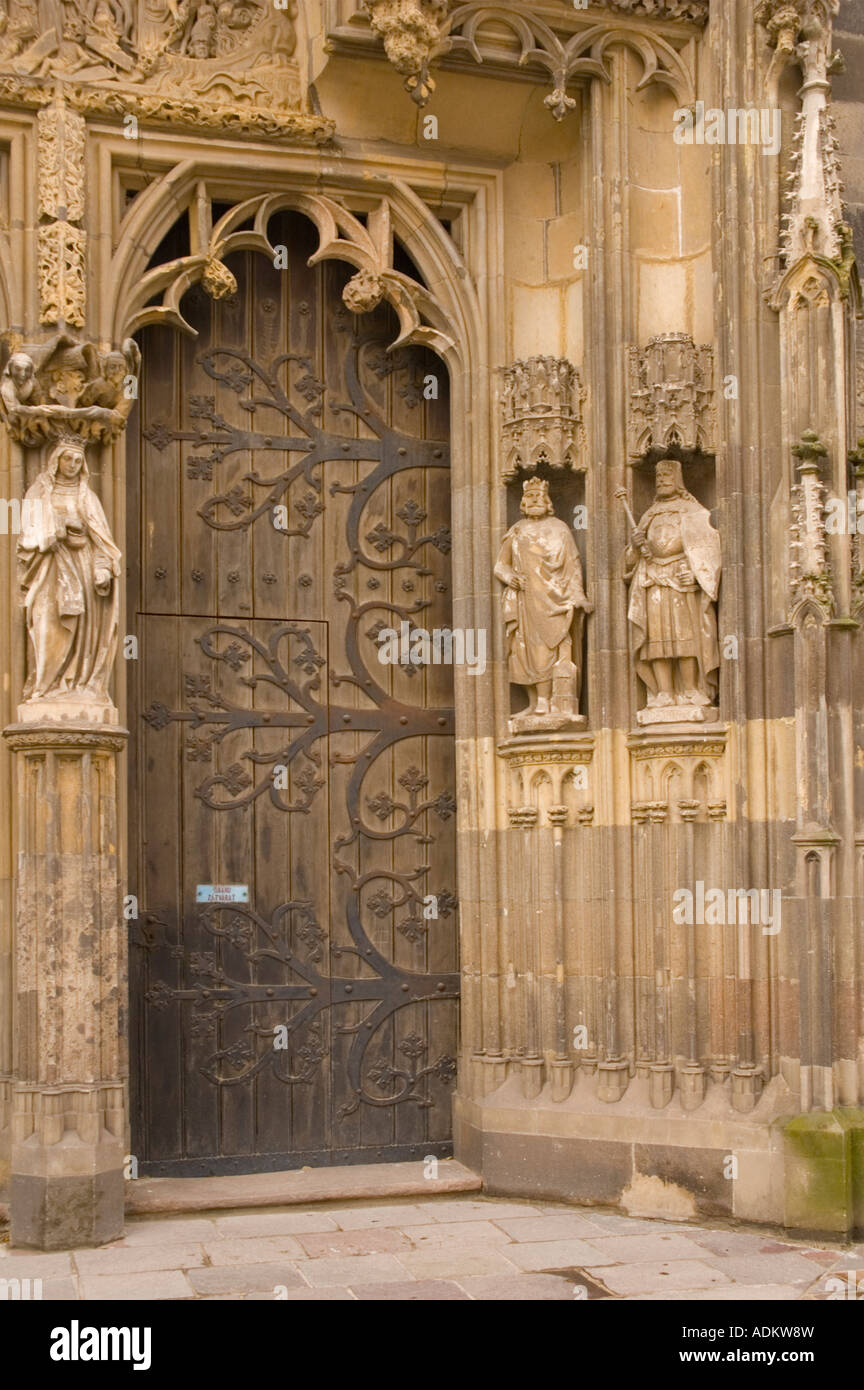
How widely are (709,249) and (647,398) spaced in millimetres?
887

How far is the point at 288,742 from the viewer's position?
937 centimetres

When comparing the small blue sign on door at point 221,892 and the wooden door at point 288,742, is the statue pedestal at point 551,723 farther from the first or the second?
the small blue sign on door at point 221,892

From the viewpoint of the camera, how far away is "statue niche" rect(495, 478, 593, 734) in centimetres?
899

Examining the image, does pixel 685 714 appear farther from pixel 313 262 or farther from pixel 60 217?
pixel 60 217

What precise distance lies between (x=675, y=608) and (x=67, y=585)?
2.94m

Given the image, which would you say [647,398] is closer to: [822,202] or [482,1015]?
[822,202]

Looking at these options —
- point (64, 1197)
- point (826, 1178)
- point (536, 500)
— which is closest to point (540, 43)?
point (536, 500)

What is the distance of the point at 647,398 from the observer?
29.5ft

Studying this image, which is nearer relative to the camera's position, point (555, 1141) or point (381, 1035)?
point (555, 1141)

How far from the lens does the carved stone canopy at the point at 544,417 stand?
9148 millimetres

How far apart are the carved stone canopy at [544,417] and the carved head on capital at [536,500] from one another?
0.33 feet

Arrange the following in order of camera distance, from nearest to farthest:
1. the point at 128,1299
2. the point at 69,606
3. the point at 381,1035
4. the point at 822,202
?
the point at 128,1299
the point at 69,606
the point at 822,202
the point at 381,1035

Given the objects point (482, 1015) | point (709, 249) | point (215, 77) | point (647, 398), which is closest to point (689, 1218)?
point (482, 1015)

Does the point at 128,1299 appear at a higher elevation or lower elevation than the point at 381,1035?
lower
